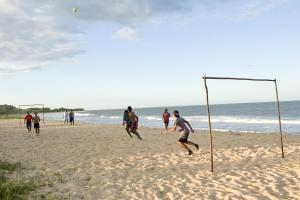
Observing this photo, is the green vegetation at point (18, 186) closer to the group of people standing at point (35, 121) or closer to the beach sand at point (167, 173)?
the beach sand at point (167, 173)

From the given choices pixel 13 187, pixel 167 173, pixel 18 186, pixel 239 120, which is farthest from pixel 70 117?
pixel 13 187

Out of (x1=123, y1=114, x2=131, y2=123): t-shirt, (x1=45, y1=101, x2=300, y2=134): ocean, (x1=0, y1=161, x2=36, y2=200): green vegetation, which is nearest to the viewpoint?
(x1=0, y1=161, x2=36, y2=200): green vegetation

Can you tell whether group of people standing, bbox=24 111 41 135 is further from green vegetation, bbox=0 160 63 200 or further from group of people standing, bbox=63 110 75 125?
green vegetation, bbox=0 160 63 200

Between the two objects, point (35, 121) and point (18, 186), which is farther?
point (35, 121)

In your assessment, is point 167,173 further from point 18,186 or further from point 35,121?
point 35,121

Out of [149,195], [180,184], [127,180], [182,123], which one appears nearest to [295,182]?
[180,184]

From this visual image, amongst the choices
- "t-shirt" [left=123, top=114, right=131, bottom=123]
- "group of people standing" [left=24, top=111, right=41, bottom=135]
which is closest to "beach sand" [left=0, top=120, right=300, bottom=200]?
"t-shirt" [left=123, top=114, right=131, bottom=123]

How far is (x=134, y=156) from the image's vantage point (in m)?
13.0

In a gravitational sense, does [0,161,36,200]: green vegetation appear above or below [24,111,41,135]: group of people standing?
below

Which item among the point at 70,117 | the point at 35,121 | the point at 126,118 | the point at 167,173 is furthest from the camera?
the point at 70,117

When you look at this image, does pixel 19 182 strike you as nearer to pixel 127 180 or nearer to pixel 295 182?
pixel 127 180

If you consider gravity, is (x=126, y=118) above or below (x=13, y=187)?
above

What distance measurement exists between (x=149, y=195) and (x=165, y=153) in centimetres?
588

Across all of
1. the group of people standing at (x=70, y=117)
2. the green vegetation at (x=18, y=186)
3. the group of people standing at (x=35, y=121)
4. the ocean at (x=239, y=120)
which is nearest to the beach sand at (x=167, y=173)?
the green vegetation at (x=18, y=186)
